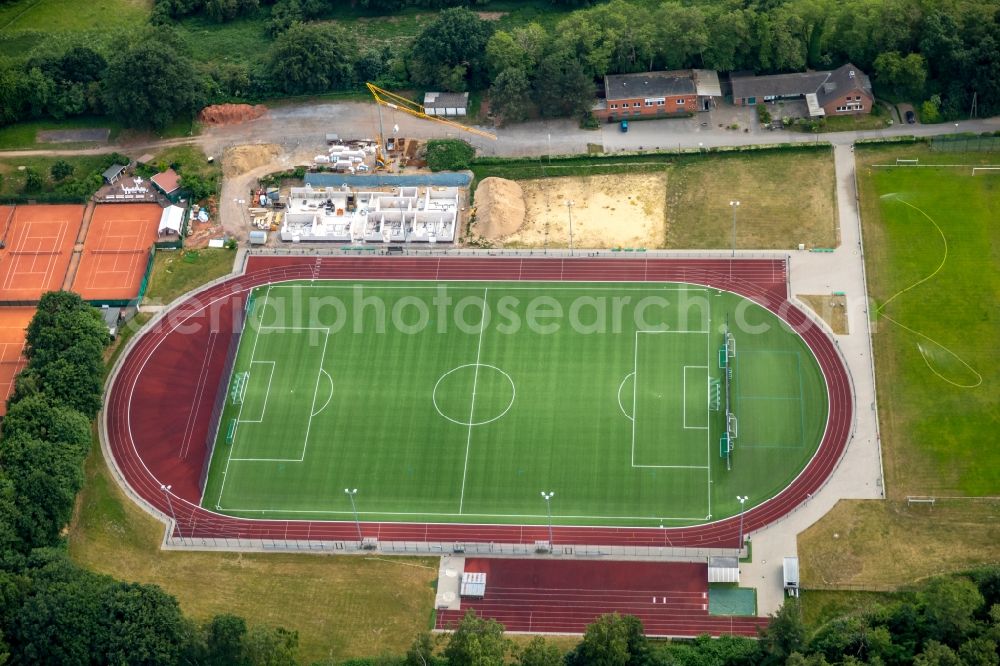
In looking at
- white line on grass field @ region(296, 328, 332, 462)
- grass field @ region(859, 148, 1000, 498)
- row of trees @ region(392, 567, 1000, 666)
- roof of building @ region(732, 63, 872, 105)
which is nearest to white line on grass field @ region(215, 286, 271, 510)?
white line on grass field @ region(296, 328, 332, 462)

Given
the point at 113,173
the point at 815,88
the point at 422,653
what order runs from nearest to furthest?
the point at 422,653 → the point at 815,88 → the point at 113,173

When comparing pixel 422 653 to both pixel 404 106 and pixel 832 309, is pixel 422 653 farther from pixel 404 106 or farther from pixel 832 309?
pixel 404 106

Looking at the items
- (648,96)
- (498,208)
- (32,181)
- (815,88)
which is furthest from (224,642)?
(815,88)

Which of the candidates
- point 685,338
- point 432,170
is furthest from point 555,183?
point 685,338

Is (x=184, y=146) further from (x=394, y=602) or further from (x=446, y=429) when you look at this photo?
(x=394, y=602)

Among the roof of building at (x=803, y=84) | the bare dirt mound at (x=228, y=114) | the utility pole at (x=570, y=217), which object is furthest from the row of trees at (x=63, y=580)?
the roof of building at (x=803, y=84)

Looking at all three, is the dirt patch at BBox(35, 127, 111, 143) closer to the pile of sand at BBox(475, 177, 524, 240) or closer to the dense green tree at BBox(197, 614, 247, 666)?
the pile of sand at BBox(475, 177, 524, 240)
